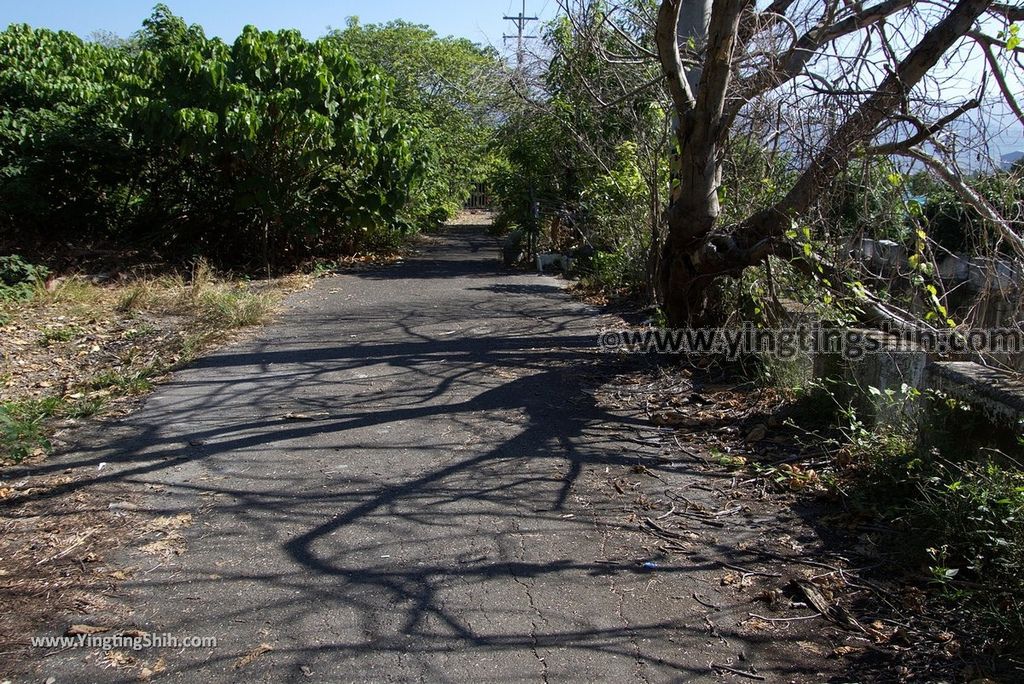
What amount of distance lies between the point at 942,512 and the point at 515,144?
13850 millimetres

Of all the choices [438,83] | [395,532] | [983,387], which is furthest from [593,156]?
[438,83]

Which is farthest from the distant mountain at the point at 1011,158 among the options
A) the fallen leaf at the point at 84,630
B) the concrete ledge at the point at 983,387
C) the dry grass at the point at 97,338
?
the dry grass at the point at 97,338

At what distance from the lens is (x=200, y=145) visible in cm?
1288

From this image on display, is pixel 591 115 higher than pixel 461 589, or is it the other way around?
pixel 591 115

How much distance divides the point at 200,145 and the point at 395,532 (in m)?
10.2

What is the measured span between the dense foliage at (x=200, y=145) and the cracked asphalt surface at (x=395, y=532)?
6.20 m

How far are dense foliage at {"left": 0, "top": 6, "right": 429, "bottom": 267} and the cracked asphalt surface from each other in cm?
620

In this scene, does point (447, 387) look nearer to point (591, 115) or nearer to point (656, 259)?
point (656, 259)

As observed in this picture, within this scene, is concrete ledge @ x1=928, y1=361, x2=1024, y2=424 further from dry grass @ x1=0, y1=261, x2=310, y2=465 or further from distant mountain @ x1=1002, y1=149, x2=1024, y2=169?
dry grass @ x1=0, y1=261, x2=310, y2=465

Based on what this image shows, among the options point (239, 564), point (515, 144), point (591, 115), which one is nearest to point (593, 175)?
point (591, 115)

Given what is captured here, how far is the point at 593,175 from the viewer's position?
46.6 feet

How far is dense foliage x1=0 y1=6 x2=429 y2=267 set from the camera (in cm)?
1301

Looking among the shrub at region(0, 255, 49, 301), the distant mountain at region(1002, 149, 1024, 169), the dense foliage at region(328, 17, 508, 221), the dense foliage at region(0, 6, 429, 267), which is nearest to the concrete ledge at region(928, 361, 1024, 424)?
the distant mountain at region(1002, 149, 1024, 169)

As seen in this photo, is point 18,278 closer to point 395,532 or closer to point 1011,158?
point 395,532
